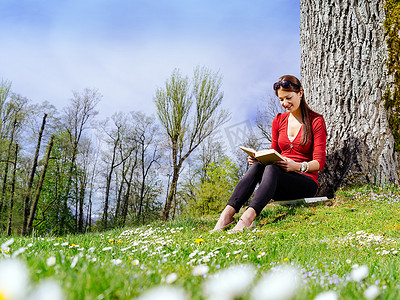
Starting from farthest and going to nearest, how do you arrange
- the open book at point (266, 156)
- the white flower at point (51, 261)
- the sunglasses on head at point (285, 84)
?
the sunglasses on head at point (285, 84) < the open book at point (266, 156) < the white flower at point (51, 261)

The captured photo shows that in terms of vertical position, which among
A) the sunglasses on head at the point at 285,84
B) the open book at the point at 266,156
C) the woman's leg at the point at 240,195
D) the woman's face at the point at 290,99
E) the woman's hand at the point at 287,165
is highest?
the sunglasses on head at the point at 285,84

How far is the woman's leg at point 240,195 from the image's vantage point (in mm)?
4176

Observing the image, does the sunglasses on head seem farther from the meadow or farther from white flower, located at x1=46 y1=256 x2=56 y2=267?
white flower, located at x1=46 y1=256 x2=56 y2=267

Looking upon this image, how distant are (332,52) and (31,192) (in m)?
14.2

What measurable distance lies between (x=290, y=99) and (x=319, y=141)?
0.77 m

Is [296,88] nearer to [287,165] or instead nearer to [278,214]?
[287,165]

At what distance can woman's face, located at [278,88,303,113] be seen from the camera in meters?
4.67

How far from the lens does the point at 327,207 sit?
4945 millimetres

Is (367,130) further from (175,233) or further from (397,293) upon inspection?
(397,293)

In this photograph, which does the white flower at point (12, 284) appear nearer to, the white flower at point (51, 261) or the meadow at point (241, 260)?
the meadow at point (241, 260)

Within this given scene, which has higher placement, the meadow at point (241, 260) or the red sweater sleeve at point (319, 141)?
the red sweater sleeve at point (319, 141)

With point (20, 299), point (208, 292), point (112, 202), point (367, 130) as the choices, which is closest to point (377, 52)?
point (367, 130)

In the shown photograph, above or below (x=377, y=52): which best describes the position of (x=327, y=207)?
below

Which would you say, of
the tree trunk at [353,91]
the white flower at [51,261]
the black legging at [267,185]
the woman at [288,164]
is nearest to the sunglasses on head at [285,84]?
the woman at [288,164]
